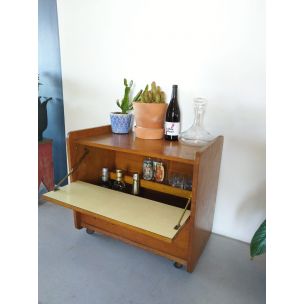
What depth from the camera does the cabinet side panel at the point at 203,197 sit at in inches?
37.1

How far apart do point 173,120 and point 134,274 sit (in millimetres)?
740

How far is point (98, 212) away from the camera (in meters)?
1.00

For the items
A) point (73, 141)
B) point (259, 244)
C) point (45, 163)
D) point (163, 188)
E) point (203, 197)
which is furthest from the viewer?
point (45, 163)

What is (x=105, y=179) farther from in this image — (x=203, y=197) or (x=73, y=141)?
(x=203, y=197)

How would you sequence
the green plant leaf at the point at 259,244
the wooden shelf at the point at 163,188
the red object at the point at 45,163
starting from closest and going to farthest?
the green plant leaf at the point at 259,244
the wooden shelf at the point at 163,188
the red object at the point at 45,163

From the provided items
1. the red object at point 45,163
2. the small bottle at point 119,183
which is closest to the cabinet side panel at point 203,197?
the small bottle at point 119,183

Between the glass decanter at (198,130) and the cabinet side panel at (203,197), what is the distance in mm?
86

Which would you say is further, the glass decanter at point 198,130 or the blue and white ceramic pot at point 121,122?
the blue and white ceramic pot at point 121,122

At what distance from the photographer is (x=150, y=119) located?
1.22m

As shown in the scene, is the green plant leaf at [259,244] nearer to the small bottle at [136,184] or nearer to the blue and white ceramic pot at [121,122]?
the small bottle at [136,184]

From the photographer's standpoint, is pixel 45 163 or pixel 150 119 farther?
pixel 45 163

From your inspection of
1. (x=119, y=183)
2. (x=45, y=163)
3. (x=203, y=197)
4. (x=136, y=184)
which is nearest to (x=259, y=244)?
(x=203, y=197)

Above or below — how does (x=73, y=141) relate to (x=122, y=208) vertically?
above
